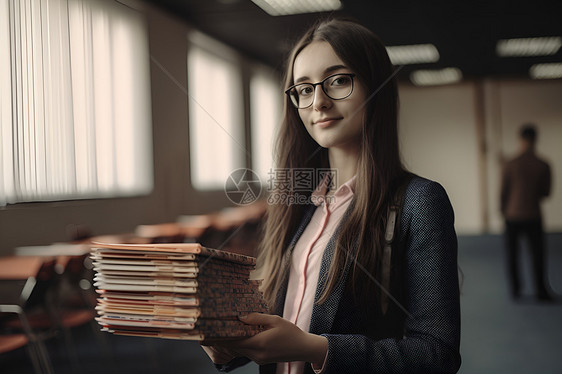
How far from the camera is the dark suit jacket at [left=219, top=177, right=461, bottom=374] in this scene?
0.74 m

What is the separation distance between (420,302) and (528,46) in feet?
5.39

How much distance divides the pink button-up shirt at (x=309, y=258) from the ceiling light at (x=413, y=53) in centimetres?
69

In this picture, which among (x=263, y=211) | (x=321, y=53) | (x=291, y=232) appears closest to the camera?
(x=321, y=53)

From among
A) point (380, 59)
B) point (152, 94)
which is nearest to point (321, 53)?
point (380, 59)

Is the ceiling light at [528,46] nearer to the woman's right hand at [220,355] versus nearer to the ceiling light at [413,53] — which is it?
the ceiling light at [413,53]

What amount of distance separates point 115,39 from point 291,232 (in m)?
0.94

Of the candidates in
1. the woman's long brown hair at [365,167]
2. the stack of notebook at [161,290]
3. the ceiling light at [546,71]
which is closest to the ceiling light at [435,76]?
the ceiling light at [546,71]

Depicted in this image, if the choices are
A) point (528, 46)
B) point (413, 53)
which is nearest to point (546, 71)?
point (528, 46)

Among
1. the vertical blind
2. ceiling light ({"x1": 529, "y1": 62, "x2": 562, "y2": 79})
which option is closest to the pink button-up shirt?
the vertical blind

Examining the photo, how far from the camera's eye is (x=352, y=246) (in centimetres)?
83

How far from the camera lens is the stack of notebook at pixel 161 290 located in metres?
0.57

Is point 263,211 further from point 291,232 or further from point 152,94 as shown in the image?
point 152,94

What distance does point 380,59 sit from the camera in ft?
2.85

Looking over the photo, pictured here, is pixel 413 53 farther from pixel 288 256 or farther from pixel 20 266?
pixel 20 266
